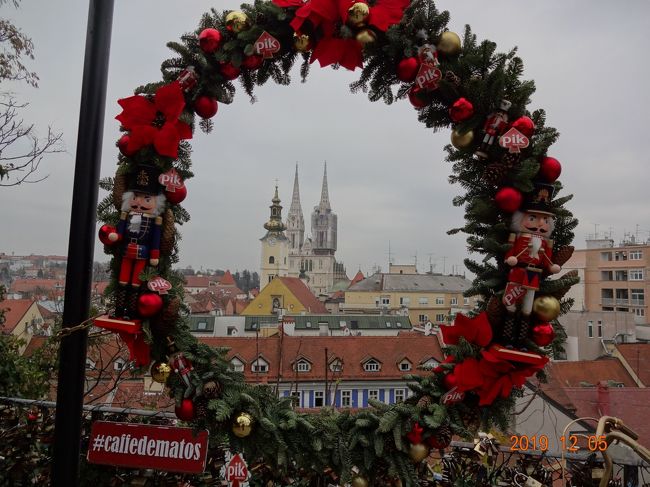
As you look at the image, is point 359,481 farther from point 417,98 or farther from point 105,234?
point 417,98

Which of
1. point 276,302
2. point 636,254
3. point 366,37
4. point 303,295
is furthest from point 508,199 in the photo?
point 303,295

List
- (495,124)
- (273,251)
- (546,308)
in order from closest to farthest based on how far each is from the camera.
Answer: (546,308), (495,124), (273,251)

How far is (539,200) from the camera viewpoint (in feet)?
4.96

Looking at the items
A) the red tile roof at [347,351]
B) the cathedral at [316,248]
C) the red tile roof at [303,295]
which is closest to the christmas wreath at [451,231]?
the red tile roof at [347,351]

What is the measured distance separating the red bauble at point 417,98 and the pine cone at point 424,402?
3.38ft

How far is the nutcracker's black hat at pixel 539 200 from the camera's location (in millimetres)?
1510

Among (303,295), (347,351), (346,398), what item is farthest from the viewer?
(303,295)

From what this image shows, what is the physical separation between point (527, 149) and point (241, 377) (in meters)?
1.25

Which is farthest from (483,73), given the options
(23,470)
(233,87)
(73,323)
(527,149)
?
(23,470)

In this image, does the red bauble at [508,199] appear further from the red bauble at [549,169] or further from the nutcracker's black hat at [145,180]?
the nutcracker's black hat at [145,180]

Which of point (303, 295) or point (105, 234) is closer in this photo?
point (105, 234)

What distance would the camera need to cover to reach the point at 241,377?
165 centimetres

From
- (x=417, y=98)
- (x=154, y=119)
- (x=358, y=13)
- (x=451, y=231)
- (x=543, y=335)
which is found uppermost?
(x=358, y=13)

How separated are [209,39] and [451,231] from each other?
1.10 meters
